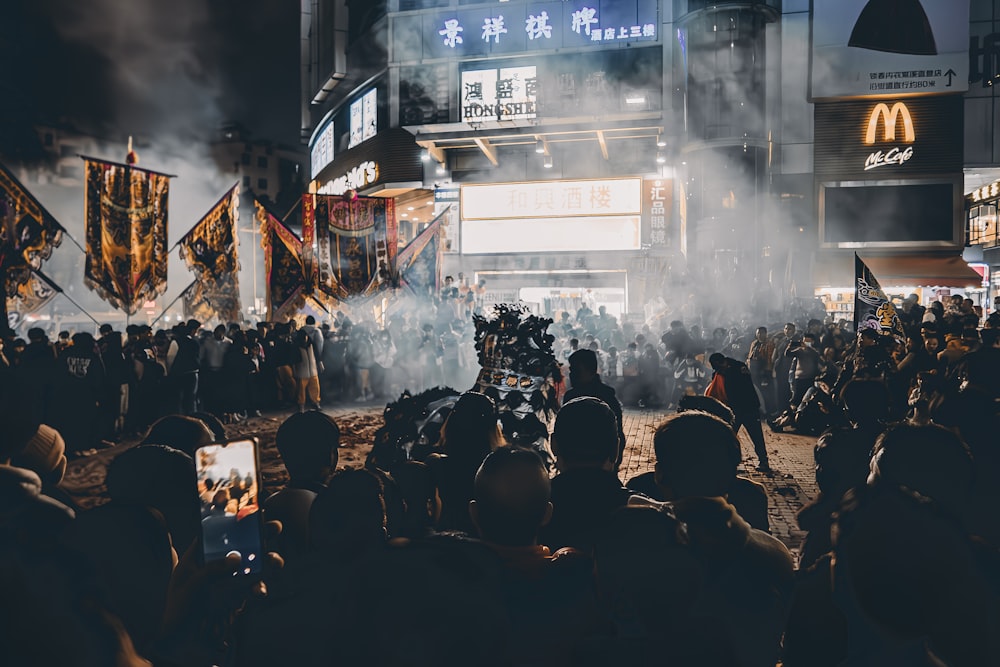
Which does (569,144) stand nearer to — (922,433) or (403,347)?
(403,347)

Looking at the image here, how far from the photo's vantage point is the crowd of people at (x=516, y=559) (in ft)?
4.55

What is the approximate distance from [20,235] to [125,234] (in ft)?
4.06

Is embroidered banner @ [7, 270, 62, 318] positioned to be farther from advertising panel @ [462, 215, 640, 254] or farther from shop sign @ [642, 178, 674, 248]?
shop sign @ [642, 178, 674, 248]

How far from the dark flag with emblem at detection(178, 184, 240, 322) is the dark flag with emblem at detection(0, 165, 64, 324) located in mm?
2026

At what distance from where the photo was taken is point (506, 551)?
6.13 feet

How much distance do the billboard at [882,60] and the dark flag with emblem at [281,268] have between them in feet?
62.0

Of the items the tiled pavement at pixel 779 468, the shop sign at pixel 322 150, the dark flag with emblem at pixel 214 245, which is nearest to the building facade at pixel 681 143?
the shop sign at pixel 322 150

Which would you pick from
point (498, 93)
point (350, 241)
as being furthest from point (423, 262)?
point (498, 93)

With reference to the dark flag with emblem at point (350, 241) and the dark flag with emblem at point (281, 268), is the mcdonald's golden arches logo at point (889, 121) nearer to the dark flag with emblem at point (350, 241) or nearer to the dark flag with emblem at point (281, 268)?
the dark flag with emblem at point (350, 241)

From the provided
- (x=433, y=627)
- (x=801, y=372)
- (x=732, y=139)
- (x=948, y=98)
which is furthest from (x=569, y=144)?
(x=433, y=627)

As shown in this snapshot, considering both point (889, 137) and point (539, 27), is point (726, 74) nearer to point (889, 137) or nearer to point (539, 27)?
point (889, 137)

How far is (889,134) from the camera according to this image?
71.7 feet

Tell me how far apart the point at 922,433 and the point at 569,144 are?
950 inches

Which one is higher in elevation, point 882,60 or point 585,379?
point 882,60
